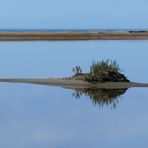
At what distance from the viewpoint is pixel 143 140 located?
1248 cm

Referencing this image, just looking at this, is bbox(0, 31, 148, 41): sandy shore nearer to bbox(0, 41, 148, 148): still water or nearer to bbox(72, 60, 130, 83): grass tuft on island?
bbox(0, 41, 148, 148): still water

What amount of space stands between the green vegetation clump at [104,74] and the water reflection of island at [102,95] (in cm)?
77

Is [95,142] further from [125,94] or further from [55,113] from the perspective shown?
[125,94]

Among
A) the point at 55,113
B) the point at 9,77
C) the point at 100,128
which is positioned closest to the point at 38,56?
the point at 9,77

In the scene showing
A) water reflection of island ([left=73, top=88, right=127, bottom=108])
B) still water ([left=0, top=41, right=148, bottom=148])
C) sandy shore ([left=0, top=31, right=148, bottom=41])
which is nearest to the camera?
still water ([left=0, top=41, right=148, bottom=148])

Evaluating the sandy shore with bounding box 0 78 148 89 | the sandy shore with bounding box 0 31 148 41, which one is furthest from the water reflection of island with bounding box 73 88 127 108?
the sandy shore with bounding box 0 31 148 41

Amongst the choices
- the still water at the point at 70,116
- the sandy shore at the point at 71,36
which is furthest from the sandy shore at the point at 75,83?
the sandy shore at the point at 71,36

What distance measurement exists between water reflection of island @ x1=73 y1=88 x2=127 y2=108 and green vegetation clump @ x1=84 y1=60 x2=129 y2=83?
0.77 meters

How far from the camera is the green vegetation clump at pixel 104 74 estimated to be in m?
22.9

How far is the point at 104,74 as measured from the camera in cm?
2292

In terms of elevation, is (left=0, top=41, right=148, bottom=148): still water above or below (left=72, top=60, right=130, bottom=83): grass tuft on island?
below

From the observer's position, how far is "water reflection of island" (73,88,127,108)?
1885 centimetres

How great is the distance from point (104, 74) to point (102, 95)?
2.52 meters

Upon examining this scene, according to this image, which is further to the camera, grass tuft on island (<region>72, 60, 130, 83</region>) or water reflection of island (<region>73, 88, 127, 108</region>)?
grass tuft on island (<region>72, 60, 130, 83</region>)
